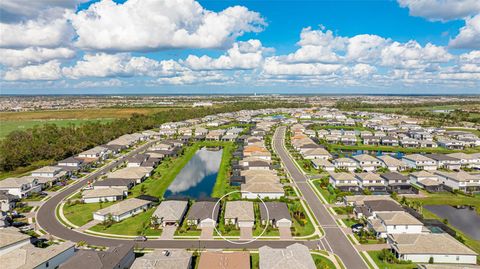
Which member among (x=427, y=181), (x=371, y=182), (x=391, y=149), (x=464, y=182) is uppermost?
(x=464, y=182)

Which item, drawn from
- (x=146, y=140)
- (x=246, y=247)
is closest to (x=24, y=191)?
(x=246, y=247)

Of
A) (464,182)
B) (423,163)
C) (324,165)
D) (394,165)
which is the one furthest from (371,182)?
(423,163)

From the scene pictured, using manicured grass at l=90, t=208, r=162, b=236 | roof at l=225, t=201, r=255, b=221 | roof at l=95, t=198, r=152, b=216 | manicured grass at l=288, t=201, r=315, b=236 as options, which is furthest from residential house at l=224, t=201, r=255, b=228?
roof at l=95, t=198, r=152, b=216

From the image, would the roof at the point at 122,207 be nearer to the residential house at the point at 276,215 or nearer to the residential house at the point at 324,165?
the residential house at the point at 276,215

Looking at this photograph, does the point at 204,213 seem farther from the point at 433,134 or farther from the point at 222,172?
the point at 433,134

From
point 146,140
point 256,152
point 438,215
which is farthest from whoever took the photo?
point 146,140

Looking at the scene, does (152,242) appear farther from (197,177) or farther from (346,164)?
(346,164)
